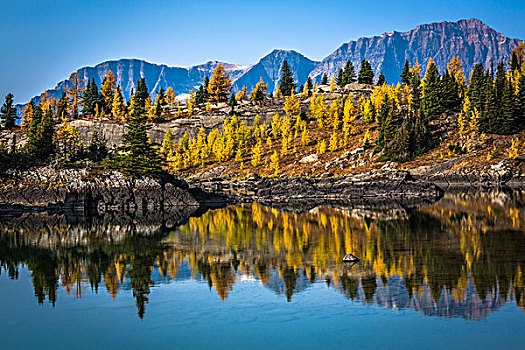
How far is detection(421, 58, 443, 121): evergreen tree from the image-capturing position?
4692 inches

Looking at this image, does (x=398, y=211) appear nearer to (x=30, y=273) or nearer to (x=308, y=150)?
(x=30, y=273)

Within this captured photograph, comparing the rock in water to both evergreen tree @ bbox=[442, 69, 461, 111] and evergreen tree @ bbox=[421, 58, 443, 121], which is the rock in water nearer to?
evergreen tree @ bbox=[421, 58, 443, 121]

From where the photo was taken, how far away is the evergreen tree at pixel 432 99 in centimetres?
11919

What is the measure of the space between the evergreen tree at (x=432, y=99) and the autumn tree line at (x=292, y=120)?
0.81 ft

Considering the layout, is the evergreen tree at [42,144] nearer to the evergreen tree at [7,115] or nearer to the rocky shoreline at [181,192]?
the rocky shoreline at [181,192]

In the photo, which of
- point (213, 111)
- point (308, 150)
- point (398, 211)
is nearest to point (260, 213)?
point (398, 211)

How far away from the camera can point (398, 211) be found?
184 ft

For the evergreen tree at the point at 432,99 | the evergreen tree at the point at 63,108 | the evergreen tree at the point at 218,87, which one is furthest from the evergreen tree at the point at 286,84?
the evergreen tree at the point at 63,108

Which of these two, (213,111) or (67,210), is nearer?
(67,210)

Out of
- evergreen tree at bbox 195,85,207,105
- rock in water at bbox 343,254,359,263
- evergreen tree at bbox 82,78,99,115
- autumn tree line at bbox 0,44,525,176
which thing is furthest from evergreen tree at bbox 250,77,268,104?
rock in water at bbox 343,254,359,263

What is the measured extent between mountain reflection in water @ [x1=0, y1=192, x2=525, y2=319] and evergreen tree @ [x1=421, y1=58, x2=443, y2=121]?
69.8m

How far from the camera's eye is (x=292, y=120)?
159625 mm

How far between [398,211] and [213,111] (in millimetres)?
124459

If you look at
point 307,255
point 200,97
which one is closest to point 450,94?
point 200,97
